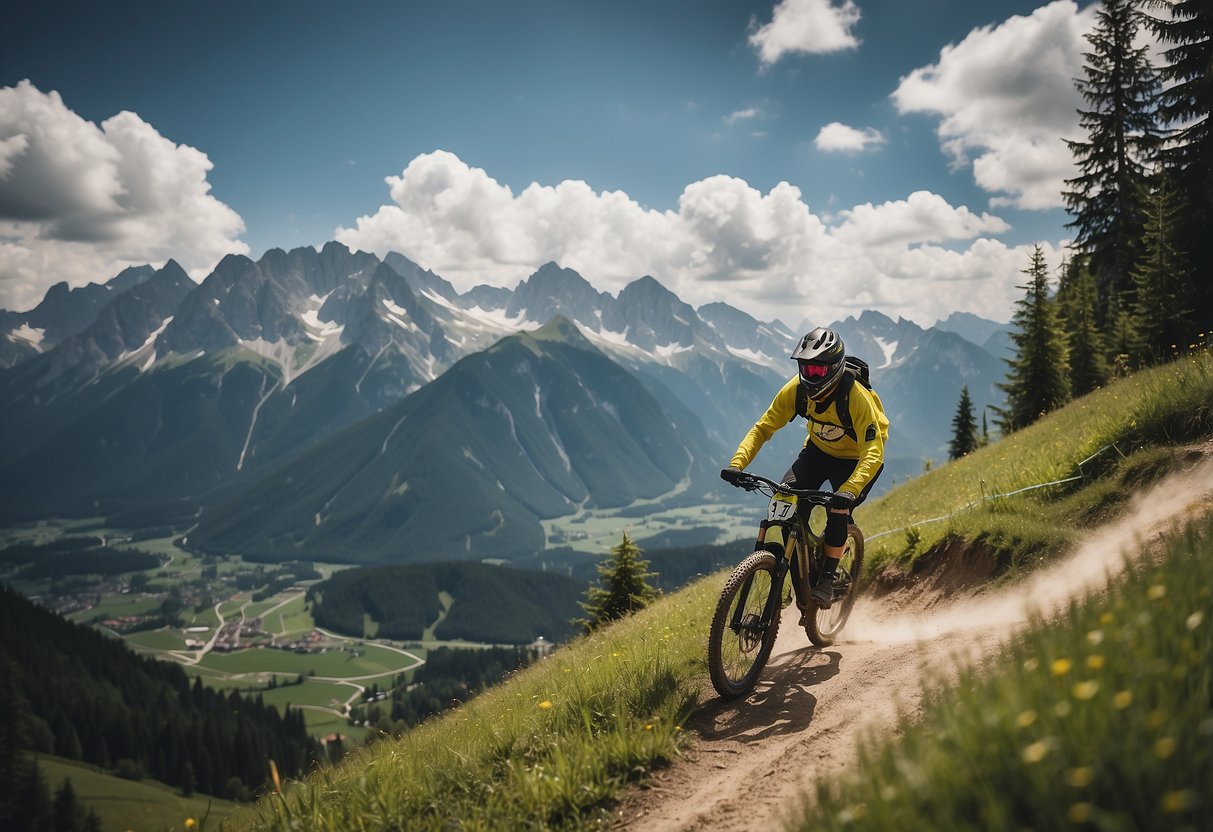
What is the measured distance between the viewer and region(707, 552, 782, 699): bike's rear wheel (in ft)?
21.0

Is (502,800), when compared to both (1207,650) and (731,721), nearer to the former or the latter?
(731,721)

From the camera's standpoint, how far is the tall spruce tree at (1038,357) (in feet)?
96.8

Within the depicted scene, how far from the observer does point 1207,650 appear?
2.52 m

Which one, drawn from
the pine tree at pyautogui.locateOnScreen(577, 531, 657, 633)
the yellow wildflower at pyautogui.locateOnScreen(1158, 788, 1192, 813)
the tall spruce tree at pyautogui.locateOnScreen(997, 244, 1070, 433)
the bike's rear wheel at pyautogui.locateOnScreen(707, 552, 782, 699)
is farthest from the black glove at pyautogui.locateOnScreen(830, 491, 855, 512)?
the tall spruce tree at pyautogui.locateOnScreen(997, 244, 1070, 433)

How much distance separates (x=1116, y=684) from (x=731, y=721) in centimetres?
413

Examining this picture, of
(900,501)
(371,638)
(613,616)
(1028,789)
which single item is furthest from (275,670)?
(1028,789)

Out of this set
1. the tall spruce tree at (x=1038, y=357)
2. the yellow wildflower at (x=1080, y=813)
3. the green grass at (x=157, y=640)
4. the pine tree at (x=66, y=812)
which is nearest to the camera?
the yellow wildflower at (x=1080, y=813)

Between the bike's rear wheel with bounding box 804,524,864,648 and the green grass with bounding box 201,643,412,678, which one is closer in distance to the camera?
the bike's rear wheel with bounding box 804,524,864,648

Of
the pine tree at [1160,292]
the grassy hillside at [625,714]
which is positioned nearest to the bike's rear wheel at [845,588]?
the grassy hillside at [625,714]

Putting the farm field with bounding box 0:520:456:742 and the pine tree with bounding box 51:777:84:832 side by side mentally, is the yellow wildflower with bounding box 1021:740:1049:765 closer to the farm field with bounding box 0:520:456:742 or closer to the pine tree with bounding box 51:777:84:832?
the pine tree with bounding box 51:777:84:832

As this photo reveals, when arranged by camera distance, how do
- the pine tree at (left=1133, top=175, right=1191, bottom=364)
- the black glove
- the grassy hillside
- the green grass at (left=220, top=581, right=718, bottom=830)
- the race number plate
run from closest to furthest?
the grassy hillside, the green grass at (left=220, top=581, right=718, bottom=830), the black glove, the race number plate, the pine tree at (left=1133, top=175, right=1191, bottom=364)

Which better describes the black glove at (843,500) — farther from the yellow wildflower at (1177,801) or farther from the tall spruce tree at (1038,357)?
the tall spruce tree at (1038,357)

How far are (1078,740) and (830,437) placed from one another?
5.83m

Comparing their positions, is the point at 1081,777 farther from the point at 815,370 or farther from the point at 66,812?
the point at 66,812
